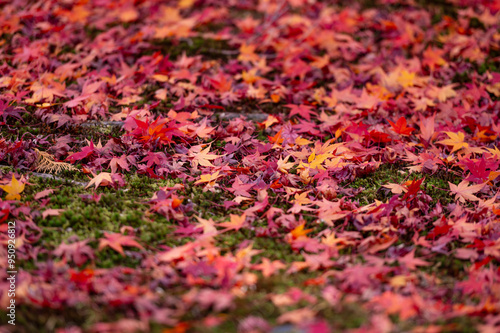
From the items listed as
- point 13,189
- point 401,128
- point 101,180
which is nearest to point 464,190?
point 401,128

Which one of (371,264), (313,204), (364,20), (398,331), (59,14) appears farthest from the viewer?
(364,20)

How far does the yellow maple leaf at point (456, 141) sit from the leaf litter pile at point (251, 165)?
0.05ft

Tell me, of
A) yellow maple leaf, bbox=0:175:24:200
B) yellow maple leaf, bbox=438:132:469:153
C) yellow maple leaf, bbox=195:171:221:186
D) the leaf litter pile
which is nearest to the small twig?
the leaf litter pile

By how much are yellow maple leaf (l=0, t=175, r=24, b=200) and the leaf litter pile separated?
0.6 inches

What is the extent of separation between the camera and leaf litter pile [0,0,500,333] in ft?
6.06

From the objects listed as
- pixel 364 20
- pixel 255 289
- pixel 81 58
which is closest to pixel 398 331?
pixel 255 289

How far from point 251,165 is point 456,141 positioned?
4.92 ft

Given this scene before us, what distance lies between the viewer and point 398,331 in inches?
66.9

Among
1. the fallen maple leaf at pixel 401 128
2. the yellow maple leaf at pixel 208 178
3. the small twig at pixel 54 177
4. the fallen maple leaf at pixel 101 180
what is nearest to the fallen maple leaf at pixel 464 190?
the fallen maple leaf at pixel 401 128

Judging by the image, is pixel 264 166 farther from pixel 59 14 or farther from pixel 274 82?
pixel 59 14

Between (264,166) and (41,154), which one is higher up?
(41,154)

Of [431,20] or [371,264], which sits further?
[431,20]

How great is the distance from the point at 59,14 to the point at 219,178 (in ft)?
9.58

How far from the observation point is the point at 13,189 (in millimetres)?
2396
